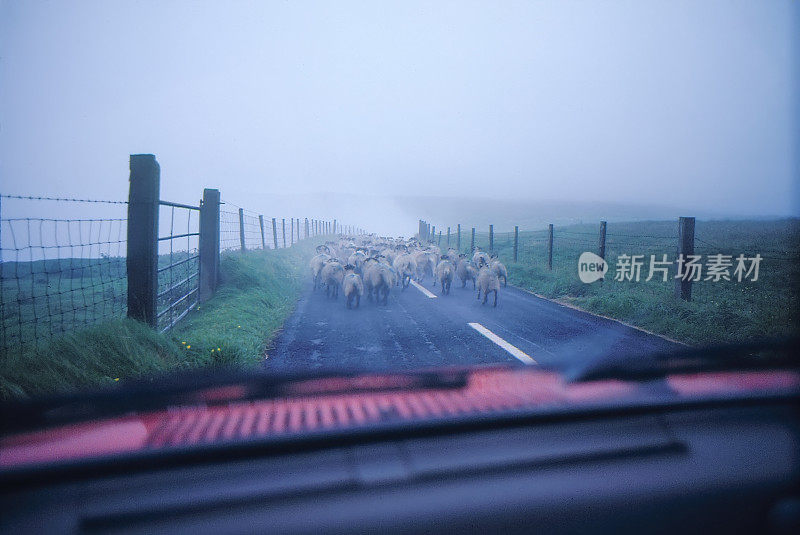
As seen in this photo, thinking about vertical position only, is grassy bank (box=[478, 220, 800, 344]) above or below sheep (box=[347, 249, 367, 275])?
below

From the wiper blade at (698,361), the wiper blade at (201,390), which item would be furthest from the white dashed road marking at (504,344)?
the wiper blade at (201,390)

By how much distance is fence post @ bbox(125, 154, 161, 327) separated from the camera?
Result: 4.96 metres

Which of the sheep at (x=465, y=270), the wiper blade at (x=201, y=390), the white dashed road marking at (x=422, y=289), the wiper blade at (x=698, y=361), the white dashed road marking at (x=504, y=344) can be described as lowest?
the white dashed road marking at (x=422, y=289)

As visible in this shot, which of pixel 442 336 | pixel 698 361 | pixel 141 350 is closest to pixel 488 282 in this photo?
pixel 442 336

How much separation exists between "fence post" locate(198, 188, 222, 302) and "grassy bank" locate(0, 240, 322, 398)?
0.98 ft

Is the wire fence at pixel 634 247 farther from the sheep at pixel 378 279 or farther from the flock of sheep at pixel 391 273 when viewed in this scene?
the sheep at pixel 378 279

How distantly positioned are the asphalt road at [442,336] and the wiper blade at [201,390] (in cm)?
239

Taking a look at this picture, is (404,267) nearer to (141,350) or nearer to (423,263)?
(423,263)

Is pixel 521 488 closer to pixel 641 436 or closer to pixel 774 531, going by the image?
pixel 641 436

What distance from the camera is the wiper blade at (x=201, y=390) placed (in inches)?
50.9

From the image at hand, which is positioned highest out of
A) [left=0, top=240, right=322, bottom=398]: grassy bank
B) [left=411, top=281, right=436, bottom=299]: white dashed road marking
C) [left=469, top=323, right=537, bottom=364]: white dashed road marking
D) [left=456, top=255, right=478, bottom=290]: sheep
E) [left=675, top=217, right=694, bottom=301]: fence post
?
[left=675, top=217, right=694, bottom=301]: fence post

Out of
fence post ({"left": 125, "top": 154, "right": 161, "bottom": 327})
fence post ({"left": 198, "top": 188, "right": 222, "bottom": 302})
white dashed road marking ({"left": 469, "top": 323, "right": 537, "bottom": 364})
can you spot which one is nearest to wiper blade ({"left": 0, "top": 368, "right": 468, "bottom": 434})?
white dashed road marking ({"left": 469, "top": 323, "right": 537, "bottom": 364})

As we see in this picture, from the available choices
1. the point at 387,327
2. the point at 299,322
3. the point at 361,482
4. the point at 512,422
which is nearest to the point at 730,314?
the point at 387,327

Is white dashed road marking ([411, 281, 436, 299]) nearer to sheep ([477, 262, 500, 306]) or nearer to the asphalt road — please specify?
the asphalt road
